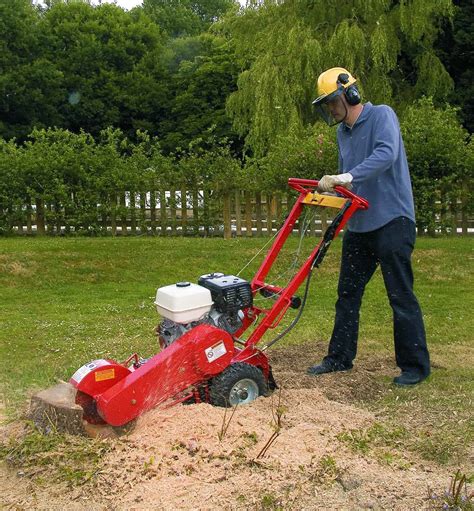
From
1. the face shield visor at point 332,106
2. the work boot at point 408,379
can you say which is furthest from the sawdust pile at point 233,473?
the face shield visor at point 332,106

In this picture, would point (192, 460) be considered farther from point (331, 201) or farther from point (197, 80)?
point (197, 80)

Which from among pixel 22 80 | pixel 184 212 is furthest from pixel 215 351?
pixel 22 80

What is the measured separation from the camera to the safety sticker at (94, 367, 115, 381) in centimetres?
385

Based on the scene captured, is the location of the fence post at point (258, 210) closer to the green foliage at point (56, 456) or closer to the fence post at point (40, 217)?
the fence post at point (40, 217)

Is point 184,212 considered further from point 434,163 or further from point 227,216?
point 434,163

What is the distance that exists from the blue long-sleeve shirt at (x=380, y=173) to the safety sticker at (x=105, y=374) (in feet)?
6.44

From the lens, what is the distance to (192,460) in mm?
3369

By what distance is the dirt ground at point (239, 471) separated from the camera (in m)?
3.08

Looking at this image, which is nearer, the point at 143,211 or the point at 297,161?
the point at 297,161

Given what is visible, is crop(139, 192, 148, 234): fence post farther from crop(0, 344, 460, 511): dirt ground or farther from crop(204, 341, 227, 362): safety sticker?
crop(0, 344, 460, 511): dirt ground

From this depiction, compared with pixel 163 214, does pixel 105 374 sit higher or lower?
lower

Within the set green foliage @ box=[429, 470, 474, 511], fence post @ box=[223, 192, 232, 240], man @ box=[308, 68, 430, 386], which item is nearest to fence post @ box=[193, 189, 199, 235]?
Answer: fence post @ box=[223, 192, 232, 240]

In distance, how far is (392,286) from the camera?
15.6 ft

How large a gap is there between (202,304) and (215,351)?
0.28 metres
